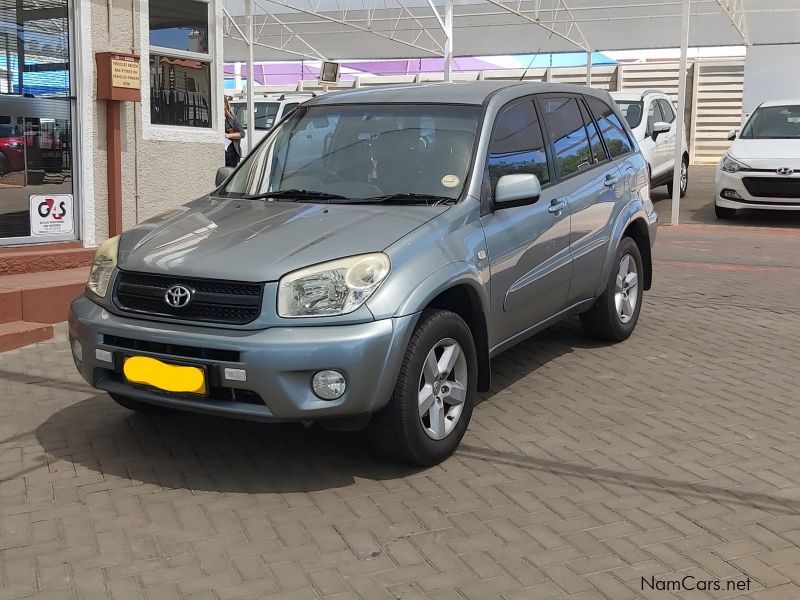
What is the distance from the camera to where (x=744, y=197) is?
13.4 metres

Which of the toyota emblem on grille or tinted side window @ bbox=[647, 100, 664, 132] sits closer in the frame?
the toyota emblem on grille

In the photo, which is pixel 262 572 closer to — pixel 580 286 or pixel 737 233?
pixel 580 286

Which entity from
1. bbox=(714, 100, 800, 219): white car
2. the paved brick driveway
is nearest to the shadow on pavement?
the paved brick driveway

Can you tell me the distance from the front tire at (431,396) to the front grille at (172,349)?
0.72m

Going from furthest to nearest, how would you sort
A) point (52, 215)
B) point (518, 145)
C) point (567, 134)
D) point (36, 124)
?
point (52, 215), point (36, 124), point (567, 134), point (518, 145)

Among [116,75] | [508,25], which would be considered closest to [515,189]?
[116,75]

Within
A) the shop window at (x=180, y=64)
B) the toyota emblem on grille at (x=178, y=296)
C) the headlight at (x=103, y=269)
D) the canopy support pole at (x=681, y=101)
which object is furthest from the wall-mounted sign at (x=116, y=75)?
the canopy support pole at (x=681, y=101)

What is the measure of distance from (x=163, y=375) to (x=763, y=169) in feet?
37.0

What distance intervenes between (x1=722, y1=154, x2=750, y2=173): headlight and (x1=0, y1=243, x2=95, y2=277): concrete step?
31.0ft

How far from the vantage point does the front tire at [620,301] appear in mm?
6242

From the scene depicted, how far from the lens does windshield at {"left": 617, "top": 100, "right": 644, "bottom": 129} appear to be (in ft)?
49.2

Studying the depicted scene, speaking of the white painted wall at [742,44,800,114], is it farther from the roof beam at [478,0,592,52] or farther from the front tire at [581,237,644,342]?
the front tire at [581,237,644,342]

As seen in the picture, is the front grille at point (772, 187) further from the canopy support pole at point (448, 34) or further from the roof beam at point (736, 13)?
the roof beam at point (736, 13)

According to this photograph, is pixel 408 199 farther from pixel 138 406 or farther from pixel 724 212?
pixel 724 212
